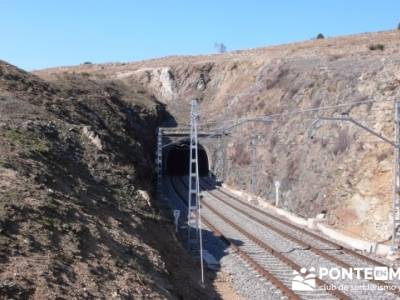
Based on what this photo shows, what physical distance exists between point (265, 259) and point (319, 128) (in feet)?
69.1

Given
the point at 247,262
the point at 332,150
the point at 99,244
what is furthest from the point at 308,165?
the point at 99,244

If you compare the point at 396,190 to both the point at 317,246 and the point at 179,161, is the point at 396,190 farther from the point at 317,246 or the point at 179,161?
the point at 179,161

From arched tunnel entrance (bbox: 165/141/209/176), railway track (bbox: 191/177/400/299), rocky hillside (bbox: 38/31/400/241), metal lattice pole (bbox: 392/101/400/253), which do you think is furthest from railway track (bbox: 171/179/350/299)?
arched tunnel entrance (bbox: 165/141/209/176)

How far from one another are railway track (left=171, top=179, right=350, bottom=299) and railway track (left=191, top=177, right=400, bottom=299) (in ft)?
3.42

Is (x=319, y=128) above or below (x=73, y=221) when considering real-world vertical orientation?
above

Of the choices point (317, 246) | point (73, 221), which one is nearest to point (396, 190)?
point (317, 246)

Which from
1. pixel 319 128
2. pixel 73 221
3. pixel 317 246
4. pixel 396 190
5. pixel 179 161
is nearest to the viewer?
pixel 73 221

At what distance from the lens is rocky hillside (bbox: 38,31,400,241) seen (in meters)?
32.2

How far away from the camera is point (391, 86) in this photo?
36.0 m

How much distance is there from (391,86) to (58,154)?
23747 mm

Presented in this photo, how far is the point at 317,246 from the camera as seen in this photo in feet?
84.9

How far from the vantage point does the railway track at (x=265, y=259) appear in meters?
16.9

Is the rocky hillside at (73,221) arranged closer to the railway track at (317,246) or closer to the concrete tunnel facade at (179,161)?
the railway track at (317,246)

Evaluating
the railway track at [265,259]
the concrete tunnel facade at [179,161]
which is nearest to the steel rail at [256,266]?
the railway track at [265,259]
